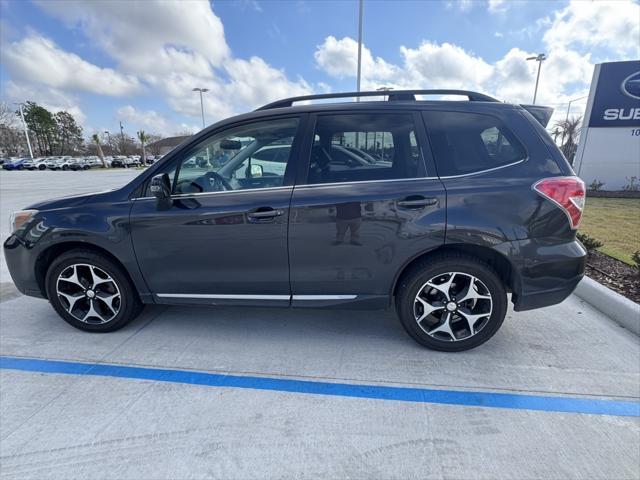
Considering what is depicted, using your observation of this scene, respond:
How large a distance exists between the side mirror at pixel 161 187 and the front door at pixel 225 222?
0.06 meters

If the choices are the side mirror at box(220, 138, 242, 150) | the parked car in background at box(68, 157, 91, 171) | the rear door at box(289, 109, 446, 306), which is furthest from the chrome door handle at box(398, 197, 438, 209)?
the parked car in background at box(68, 157, 91, 171)

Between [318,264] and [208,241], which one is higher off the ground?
[208,241]

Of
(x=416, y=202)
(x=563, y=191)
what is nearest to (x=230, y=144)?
(x=416, y=202)

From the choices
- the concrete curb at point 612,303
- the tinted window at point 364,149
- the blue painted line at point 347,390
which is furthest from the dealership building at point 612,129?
the blue painted line at point 347,390

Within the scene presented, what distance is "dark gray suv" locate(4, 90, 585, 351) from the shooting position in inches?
99.0

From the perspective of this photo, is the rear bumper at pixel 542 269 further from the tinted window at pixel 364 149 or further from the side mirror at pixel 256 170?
the side mirror at pixel 256 170

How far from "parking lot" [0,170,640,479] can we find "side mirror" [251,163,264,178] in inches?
55.4

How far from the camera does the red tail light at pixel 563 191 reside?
8.02 ft

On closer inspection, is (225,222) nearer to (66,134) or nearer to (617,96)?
(617,96)

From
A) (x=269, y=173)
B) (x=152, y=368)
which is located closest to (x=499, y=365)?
(x=269, y=173)

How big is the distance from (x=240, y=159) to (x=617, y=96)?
14.3m

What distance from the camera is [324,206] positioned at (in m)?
2.57

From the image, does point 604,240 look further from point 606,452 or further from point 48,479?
point 48,479

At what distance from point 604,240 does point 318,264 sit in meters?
5.51
